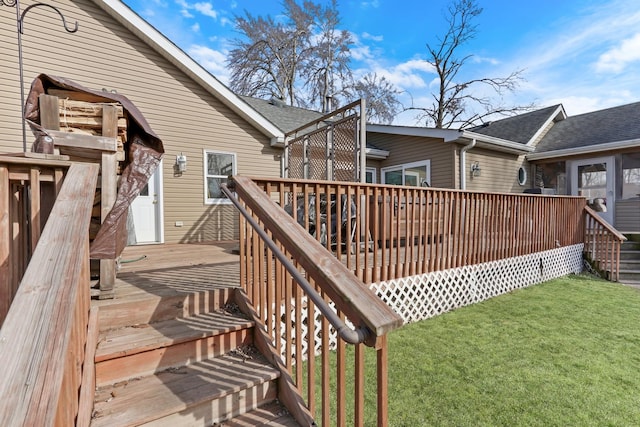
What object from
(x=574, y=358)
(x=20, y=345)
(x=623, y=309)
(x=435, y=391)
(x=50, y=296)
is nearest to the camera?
(x=20, y=345)

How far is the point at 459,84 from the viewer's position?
17891mm

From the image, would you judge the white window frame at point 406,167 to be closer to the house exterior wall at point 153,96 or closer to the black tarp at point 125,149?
the house exterior wall at point 153,96

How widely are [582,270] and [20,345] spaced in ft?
30.6

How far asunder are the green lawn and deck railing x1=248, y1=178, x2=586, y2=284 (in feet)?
2.62

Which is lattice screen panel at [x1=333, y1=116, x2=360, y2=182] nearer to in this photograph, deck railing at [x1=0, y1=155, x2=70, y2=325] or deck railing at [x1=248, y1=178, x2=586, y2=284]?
deck railing at [x1=248, y1=178, x2=586, y2=284]

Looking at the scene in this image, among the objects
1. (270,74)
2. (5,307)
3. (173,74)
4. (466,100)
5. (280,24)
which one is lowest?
(5,307)

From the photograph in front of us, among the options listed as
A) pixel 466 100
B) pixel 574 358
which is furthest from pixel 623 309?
pixel 466 100

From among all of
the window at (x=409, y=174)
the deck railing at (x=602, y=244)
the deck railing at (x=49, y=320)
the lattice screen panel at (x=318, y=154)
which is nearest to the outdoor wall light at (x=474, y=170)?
the window at (x=409, y=174)

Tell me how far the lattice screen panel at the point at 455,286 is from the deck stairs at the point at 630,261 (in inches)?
58.7

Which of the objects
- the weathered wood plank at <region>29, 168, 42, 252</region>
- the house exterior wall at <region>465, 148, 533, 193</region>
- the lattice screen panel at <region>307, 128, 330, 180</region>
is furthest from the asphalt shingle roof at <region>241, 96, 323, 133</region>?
the weathered wood plank at <region>29, 168, 42, 252</region>

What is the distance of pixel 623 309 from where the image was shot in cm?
439

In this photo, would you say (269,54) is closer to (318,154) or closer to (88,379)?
(318,154)

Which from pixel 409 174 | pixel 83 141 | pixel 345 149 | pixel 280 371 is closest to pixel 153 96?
pixel 345 149

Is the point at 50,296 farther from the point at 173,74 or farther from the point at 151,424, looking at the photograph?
the point at 173,74
